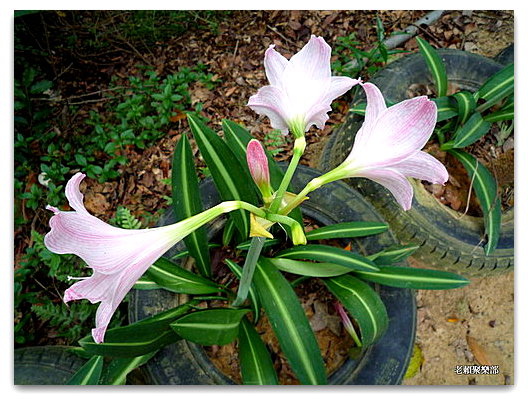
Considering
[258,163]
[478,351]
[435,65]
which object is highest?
[435,65]

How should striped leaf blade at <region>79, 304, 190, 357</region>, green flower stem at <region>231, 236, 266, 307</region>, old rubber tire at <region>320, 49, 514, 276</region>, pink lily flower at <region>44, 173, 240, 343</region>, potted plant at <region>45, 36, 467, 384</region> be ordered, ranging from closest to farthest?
pink lily flower at <region>44, 173, 240, 343</region>, potted plant at <region>45, 36, 467, 384</region>, green flower stem at <region>231, 236, 266, 307</region>, striped leaf blade at <region>79, 304, 190, 357</region>, old rubber tire at <region>320, 49, 514, 276</region>

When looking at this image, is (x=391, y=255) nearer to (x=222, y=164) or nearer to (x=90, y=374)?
(x=222, y=164)

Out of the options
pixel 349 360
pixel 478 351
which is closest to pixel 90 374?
pixel 349 360

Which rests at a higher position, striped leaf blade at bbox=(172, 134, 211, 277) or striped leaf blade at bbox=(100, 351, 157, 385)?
striped leaf blade at bbox=(172, 134, 211, 277)

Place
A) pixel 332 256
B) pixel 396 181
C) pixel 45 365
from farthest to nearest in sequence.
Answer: pixel 45 365 → pixel 332 256 → pixel 396 181

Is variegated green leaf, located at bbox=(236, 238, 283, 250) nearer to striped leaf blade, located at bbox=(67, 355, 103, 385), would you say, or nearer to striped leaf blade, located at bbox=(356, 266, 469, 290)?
striped leaf blade, located at bbox=(356, 266, 469, 290)

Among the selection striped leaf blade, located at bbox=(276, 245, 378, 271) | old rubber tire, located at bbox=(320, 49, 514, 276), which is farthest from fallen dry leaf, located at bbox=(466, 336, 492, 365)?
striped leaf blade, located at bbox=(276, 245, 378, 271)

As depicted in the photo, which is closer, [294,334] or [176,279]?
[294,334]
